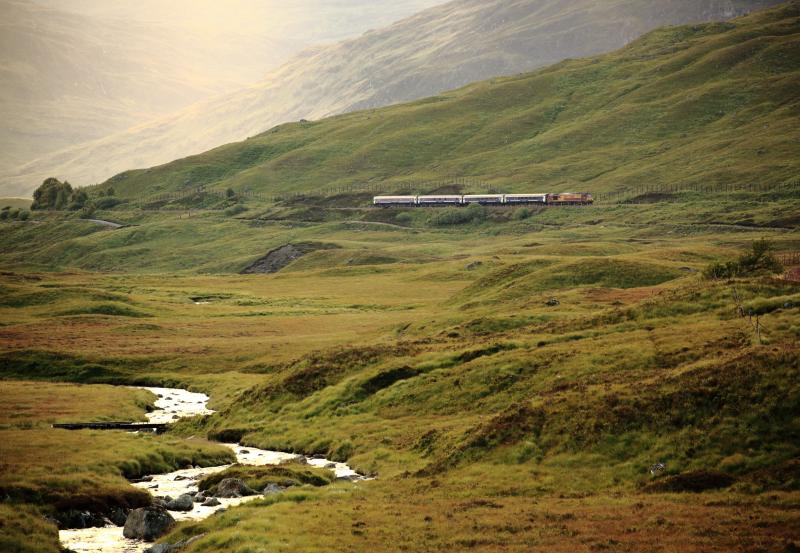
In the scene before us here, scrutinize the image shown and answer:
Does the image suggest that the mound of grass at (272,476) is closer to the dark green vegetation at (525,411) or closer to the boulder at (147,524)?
the dark green vegetation at (525,411)

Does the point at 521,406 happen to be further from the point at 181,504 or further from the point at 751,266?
the point at 751,266

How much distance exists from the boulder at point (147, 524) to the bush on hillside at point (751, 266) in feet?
204

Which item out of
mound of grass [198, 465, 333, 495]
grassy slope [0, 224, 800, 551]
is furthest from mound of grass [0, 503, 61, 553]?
mound of grass [198, 465, 333, 495]

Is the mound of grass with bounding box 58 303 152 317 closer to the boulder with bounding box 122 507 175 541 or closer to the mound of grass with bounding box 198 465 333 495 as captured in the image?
the mound of grass with bounding box 198 465 333 495

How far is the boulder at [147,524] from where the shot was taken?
4741 centimetres

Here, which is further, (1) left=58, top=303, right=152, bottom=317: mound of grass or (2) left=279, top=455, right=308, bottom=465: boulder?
(1) left=58, top=303, right=152, bottom=317: mound of grass

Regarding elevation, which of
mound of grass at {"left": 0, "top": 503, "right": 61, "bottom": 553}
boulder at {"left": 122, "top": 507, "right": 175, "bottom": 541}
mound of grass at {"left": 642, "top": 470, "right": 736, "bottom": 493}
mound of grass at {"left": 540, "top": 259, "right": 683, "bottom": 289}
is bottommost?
mound of grass at {"left": 540, "top": 259, "right": 683, "bottom": 289}

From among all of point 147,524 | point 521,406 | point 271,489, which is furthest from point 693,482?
point 147,524

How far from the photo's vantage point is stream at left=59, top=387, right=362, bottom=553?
153ft

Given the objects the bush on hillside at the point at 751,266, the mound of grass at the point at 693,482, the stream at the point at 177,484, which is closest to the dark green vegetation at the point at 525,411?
the mound of grass at the point at 693,482

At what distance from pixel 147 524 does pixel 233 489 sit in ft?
24.1

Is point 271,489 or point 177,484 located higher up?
point 271,489

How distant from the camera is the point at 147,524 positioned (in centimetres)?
4756

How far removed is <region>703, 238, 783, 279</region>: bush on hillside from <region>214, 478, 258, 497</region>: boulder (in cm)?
5557
